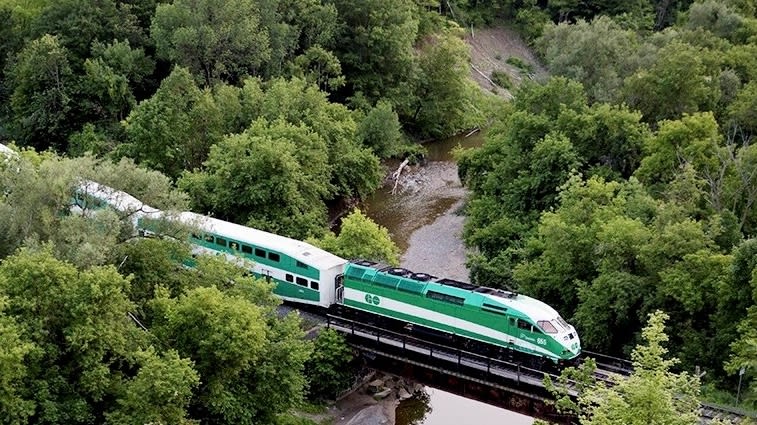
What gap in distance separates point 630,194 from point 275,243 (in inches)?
777

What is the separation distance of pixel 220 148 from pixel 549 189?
21.1m

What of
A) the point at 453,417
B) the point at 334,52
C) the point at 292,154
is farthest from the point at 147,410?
the point at 334,52

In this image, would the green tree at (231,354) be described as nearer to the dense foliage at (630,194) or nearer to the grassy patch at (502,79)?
the dense foliage at (630,194)

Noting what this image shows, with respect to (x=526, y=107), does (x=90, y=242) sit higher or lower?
lower

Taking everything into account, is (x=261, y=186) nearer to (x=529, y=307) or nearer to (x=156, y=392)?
(x=529, y=307)

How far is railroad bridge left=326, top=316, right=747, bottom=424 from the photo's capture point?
3612 cm

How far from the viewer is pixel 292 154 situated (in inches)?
2200

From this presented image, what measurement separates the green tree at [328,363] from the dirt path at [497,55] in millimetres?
61241

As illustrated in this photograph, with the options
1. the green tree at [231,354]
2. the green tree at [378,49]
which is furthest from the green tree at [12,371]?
the green tree at [378,49]

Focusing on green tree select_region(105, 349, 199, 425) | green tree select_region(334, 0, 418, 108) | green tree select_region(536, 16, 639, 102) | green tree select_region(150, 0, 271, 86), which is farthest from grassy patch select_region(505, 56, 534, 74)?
green tree select_region(105, 349, 199, 425)

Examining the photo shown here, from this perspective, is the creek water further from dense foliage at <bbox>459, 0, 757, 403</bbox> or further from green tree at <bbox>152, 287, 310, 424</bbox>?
green tree at <bbox>152, 287, 310, 424</bbox>

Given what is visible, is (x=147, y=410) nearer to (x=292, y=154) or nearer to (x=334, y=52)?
(x=292, y=154)

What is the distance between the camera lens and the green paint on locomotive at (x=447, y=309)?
1458 inches

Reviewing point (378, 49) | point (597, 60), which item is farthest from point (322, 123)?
point (597, 60)
